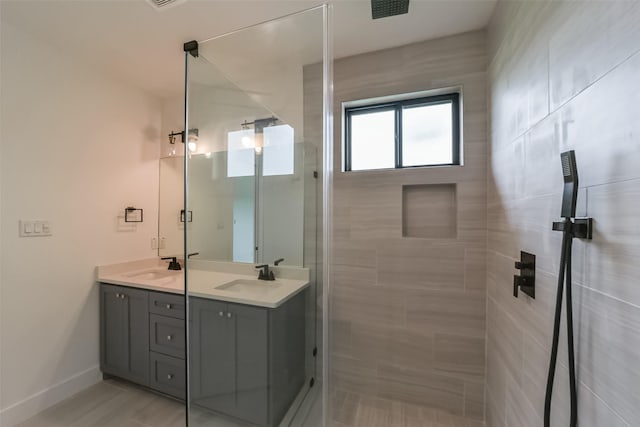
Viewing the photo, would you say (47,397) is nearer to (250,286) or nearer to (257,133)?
(250,286)

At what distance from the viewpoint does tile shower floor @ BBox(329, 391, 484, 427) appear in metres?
1.55

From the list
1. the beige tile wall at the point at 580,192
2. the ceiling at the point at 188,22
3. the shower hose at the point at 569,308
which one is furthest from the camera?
the ceiling at the point at 188,22

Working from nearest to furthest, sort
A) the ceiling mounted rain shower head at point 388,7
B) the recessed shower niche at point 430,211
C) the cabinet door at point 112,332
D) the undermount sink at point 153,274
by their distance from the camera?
1. the ceiling mounted rain shower head at point 388,7
2. the recessed shower niche at point 430,211
3. the cabinet door at point 112,332
4. the undermount sink at point 153,274

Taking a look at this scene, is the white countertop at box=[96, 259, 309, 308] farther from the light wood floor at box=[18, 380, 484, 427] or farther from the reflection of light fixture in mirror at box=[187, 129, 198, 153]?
the reflection of light fixture in mirror at box=[187, 129, 198, 153]

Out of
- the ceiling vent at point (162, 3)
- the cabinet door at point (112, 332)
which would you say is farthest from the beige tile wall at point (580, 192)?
the cabinet door at point (112, 332)

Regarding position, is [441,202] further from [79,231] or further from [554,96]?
[79,231]

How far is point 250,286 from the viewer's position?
1.79 m

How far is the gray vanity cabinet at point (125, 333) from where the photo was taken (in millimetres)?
1839

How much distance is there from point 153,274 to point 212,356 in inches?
45.4

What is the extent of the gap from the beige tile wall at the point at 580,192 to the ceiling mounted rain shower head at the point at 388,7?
517 mm

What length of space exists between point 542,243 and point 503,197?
0.44m

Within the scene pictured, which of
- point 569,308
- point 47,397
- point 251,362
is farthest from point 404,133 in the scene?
point 47,397

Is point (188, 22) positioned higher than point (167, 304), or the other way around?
point (188, 22)

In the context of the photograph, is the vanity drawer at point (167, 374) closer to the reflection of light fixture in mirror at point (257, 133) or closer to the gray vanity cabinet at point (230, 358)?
the gray vanity cabinet at point (230, 358)
